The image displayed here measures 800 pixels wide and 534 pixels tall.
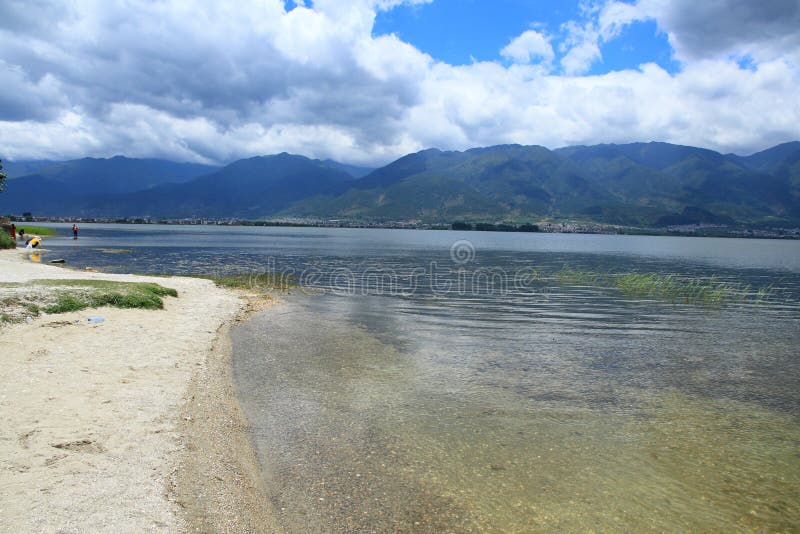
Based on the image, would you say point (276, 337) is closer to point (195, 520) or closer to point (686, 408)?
point (195, 520)

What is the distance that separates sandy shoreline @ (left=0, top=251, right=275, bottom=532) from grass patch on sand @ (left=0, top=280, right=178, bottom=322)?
123 cm

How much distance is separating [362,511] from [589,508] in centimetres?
556

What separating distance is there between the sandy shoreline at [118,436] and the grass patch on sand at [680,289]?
163ft

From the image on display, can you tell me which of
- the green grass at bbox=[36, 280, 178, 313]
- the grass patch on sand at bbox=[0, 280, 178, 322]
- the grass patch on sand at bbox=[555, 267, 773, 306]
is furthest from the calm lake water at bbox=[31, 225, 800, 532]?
the grass patch on sand at bbox=[555, 267, 773, 306]

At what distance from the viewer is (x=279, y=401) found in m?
17.7

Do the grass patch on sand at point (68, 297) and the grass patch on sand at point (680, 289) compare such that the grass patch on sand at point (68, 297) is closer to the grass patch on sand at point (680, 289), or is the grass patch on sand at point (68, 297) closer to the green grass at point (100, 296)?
the green grass at point (100, 296)

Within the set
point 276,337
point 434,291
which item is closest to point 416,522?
point 276,337

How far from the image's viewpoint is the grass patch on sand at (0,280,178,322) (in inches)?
897

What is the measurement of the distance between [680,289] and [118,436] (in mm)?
62579

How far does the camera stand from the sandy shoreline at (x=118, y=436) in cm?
938

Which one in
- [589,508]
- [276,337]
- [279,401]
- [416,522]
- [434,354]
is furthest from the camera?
[276,337]

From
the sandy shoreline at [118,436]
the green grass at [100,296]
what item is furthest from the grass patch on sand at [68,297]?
the sandy shoreline at [118,436]

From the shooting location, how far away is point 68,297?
2606cm

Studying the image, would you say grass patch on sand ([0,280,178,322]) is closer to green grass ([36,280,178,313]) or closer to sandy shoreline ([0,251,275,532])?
green grass ([36,280,178,313])
